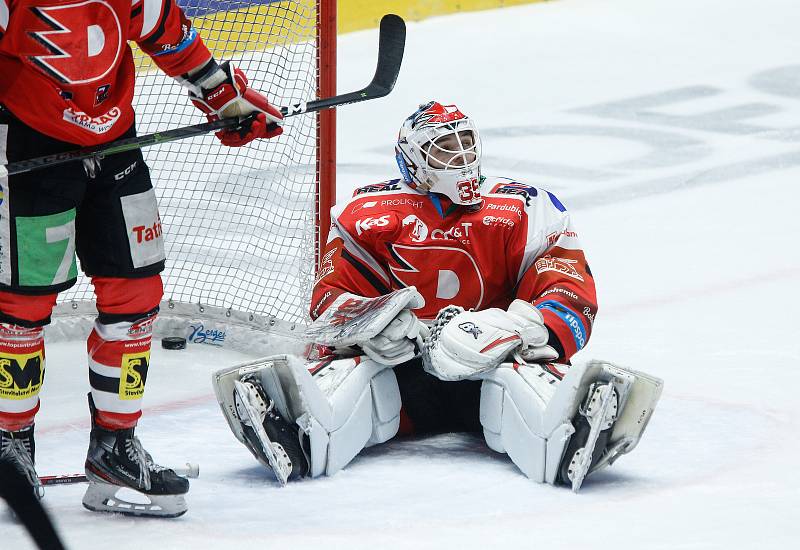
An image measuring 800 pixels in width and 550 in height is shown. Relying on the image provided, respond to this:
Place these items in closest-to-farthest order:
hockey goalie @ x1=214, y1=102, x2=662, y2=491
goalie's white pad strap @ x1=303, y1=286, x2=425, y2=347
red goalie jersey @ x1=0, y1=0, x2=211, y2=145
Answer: red goalie jersey @ x1=0, y1=0, x2=211, y2=145 < hockey goalie @ x1=214, y1=102, x2=662, y2=491 < goalie's white pad strap @ x1=303, y1=286, x2=425, y2=347

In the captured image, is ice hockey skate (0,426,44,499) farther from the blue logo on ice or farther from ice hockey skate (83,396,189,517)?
the blue logo on ice

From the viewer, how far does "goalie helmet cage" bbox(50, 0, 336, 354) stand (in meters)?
4.05

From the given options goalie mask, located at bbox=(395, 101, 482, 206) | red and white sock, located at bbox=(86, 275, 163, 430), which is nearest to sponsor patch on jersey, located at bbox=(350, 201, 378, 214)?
goalie mask, located at bbox=(395, 101, 482, 206)

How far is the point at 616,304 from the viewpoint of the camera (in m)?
4.57

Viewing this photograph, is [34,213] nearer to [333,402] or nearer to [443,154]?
[333,402]

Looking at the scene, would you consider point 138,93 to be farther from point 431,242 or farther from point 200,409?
point 431,242

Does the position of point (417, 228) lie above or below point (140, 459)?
above

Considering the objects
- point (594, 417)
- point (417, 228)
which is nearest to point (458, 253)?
point (417, 228)

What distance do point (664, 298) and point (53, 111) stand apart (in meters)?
2.53

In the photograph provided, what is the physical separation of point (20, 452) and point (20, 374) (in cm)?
16

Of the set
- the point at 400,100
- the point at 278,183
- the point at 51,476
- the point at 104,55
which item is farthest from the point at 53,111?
Result: the point at 400,100

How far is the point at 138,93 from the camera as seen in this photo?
445 cm

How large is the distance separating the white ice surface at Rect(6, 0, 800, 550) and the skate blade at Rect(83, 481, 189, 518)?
23 mm

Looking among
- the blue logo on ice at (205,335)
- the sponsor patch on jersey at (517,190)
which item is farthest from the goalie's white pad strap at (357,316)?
the blue logo on ice at (205,335)
